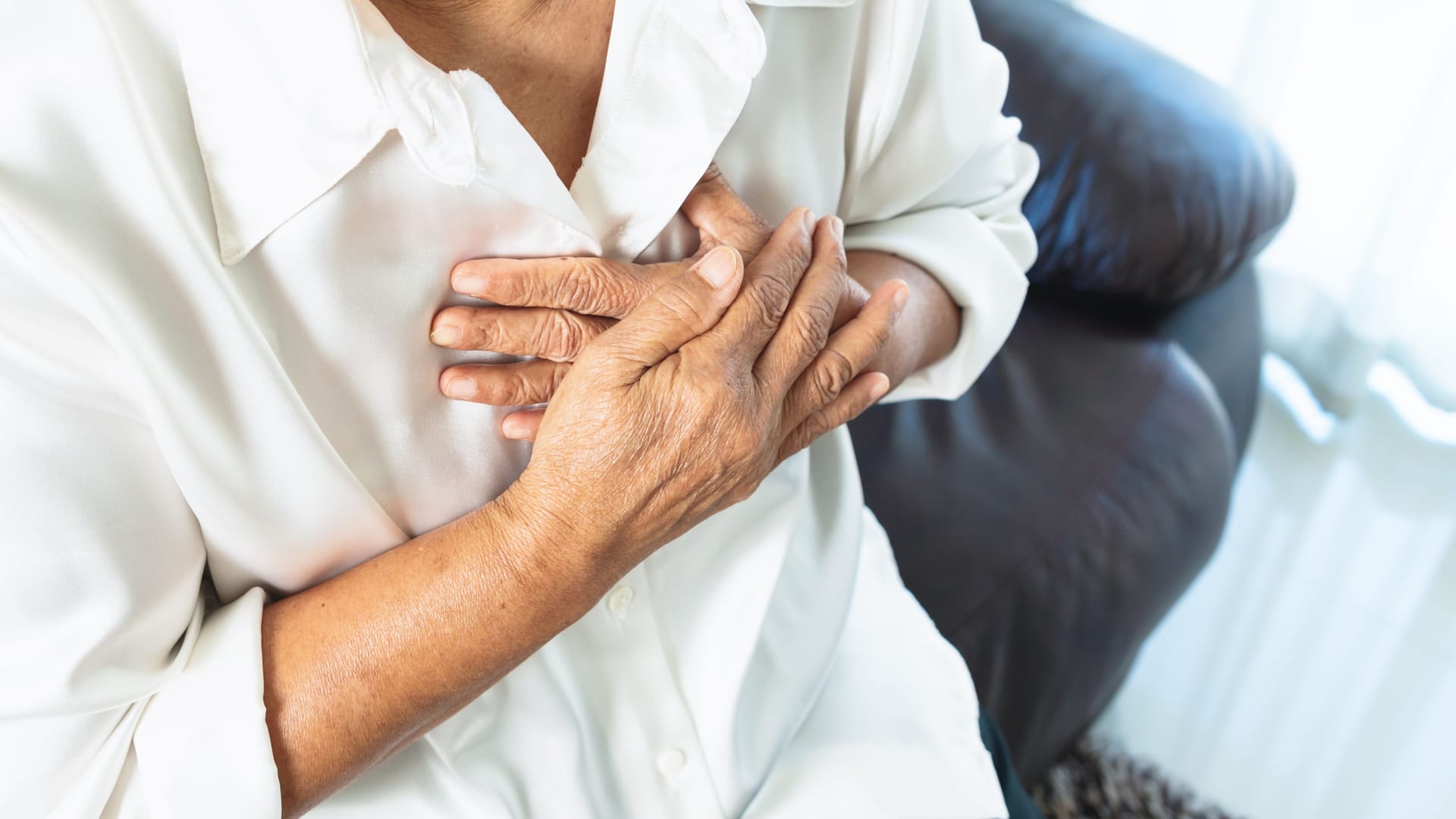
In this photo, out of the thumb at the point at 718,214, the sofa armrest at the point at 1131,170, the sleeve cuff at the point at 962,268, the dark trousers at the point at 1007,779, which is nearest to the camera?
the thumb at the point at 718,214

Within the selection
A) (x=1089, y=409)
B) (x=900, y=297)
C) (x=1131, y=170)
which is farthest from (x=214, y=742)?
(x=1131, y=170)

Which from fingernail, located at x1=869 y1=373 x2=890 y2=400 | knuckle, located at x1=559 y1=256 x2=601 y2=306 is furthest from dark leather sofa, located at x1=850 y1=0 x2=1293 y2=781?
knuckle, located at x1=559 y1=256 x2=601 y2=306

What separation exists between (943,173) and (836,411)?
10.5 inches

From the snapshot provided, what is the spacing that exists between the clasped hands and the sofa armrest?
1.09 metres

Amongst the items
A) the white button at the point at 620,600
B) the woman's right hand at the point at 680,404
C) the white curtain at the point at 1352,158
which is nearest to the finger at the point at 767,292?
the woman's right hand at the point at 680,404

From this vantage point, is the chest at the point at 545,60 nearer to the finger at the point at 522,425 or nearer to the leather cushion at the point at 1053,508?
the finger at the point at 522,425

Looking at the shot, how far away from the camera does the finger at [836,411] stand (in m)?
0.86

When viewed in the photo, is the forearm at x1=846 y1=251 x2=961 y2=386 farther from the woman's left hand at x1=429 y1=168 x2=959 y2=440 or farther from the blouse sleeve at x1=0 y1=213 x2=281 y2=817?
the blouse sleeve at x1=0 y1=213 x2=281 y2=817

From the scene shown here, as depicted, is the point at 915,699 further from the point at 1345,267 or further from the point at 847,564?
the point at 1345,267

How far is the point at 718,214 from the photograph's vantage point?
79cm

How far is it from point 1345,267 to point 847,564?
1.90 meters

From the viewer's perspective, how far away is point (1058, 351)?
1.69m

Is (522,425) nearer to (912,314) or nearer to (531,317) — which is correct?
(531,317)

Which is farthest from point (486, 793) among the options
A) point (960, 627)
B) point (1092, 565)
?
point (1092, 565)
